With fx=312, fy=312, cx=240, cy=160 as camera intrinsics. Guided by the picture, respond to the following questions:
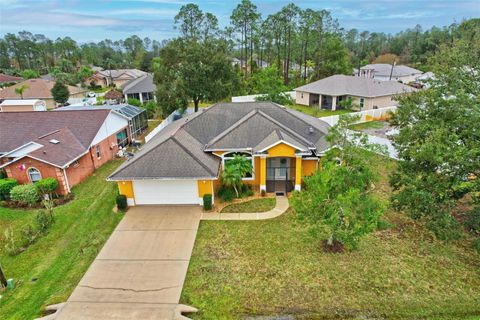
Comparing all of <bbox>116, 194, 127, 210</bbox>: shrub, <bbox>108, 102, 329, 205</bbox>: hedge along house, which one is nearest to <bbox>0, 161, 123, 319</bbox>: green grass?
<bbox>116, 194, 127, 210</bbox>: shrub

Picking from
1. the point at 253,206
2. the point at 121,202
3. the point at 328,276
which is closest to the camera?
the point at 328,276

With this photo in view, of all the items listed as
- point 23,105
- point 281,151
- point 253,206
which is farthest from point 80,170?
point 23,105

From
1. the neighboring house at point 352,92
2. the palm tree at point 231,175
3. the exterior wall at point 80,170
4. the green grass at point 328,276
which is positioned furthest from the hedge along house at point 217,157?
the neighboring house at point 352,92

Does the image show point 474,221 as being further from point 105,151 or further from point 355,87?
point 355,87

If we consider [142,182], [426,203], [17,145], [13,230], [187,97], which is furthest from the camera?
[187,97]

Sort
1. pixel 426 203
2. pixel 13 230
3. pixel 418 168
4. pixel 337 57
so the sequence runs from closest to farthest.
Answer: pixel 426 203 → pixel 418 168 → pixel 13 230 → pixel 337 57

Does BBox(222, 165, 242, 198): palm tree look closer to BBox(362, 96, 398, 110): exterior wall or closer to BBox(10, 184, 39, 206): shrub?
BBox(10, 184, 39, 206): shrub

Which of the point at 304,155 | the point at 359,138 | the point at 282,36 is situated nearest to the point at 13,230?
the point at 304,155

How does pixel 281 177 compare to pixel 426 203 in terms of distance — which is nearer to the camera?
pixel 426 203

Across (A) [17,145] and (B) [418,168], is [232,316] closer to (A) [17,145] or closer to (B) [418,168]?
(B) [418,168]
